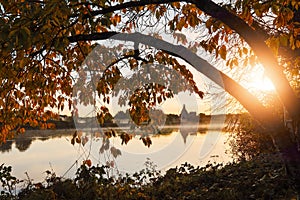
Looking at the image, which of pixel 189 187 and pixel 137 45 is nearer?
pixel 137 45

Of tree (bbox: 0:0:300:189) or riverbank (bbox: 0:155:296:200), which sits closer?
tree (bbox: 0:0:300:189)

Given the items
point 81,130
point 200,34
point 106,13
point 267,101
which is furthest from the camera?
point 267,101

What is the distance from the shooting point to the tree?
433 cm

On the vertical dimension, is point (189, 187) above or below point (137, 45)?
below

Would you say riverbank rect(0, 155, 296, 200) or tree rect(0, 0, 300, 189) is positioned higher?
tree rect(0, 0, 300, 189)

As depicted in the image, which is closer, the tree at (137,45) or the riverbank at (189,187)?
the tree at (137,45)

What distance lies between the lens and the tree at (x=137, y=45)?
14.2ft

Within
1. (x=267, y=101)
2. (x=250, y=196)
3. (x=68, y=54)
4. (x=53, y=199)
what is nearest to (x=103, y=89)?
(x=68, y=54)

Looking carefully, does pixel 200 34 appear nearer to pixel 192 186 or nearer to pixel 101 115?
pixel 192 186

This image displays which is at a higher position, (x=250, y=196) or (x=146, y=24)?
(x=146, y=24)

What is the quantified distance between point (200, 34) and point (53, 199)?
18.5 ft

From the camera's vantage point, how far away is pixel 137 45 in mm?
7078

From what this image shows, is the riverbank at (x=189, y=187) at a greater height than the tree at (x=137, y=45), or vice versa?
the tree at (x=137, y=45)

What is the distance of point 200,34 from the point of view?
33.3ft
